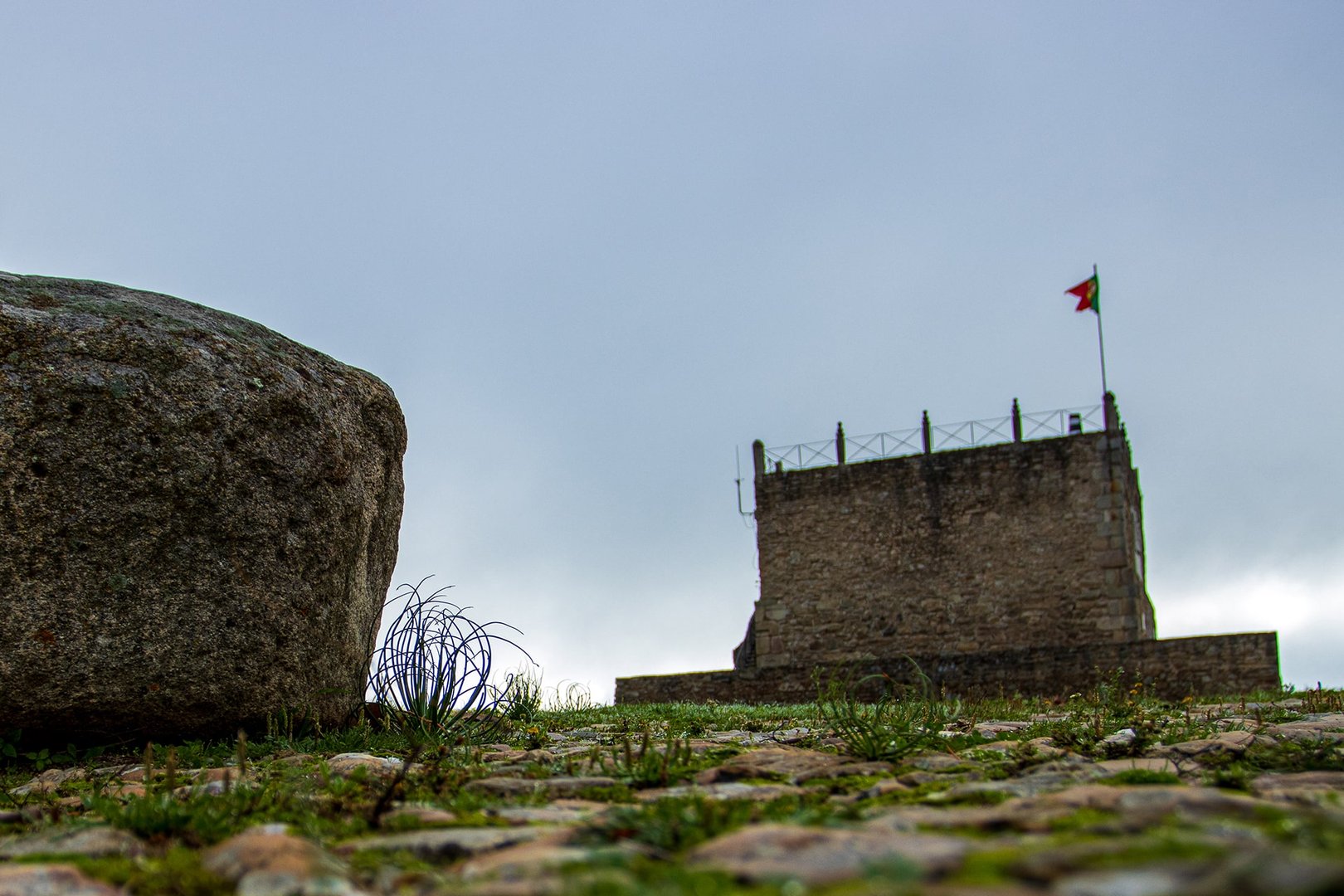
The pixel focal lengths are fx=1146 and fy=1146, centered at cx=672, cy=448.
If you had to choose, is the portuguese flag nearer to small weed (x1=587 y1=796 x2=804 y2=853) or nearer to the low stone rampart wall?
the low stone rampart wall

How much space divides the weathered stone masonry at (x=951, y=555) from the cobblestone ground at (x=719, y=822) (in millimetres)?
12490

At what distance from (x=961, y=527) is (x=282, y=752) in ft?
50.7

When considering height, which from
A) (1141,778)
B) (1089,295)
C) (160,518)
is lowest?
(1141,778)

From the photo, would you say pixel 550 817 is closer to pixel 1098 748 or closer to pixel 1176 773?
pixel 1176 773

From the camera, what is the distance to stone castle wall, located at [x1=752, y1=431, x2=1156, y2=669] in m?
18.2

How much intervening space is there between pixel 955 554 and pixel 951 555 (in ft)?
0.22

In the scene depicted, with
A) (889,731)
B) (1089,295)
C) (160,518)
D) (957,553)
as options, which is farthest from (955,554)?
(160,518)

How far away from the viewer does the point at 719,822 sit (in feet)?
8.09

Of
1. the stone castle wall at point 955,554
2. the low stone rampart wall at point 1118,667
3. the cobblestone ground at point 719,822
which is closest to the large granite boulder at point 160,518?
the cobblestone ground at point 719,822

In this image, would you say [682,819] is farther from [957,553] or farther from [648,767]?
[957,553]

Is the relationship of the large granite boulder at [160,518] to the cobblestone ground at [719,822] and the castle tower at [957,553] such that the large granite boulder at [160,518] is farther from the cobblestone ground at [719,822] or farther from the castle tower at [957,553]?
the castle tower at [957,553]

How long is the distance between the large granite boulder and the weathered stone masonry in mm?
11474

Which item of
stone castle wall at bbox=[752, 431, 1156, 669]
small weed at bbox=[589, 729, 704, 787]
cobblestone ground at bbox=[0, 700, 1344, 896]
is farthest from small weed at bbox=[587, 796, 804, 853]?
stone castle wall at bbox=[752, 431, 1156, 669]

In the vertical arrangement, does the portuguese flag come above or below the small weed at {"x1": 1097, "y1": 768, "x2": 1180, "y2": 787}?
above
